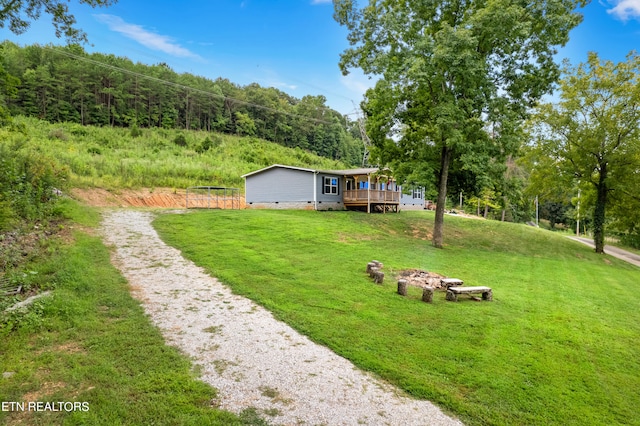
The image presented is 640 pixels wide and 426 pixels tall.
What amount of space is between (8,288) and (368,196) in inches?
815

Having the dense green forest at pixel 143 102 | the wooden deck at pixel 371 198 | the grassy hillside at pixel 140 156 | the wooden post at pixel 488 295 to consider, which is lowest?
the wooden post at pixel 488 295

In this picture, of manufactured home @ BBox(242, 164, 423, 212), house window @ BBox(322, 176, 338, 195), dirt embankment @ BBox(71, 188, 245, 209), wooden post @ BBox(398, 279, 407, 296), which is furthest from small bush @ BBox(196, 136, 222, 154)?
wooden post @ BBox(398, 279, 407, 296)

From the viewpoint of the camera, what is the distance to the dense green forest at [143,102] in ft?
140

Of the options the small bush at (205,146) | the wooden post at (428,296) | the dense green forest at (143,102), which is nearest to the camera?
the wooden post at (428,296)

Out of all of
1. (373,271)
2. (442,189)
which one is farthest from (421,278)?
(442,189)

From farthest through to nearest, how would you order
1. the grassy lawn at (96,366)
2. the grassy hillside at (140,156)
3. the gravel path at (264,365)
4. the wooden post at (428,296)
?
the grassy hillside at (140,156)
the wooden post at (428,296)
the gravel path at (264,365)
the grassy lawn at (96,366)

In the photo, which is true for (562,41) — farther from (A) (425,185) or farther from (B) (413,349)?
(B) (413,349)

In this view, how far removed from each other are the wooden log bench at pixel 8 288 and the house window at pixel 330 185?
1976 centimetres

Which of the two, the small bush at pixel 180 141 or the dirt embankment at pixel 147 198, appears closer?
the dirt embankment at pixel 147 198

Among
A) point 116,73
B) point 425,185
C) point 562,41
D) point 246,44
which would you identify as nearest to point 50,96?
point 116,73

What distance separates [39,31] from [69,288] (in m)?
8.39

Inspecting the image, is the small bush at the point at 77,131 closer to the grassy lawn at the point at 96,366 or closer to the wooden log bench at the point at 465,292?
the grassy lawn at the point at 96,366

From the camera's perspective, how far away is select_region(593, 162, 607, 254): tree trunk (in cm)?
1936

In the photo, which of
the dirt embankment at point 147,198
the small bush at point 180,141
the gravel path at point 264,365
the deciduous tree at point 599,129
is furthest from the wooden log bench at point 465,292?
the small bush at point 180,141
